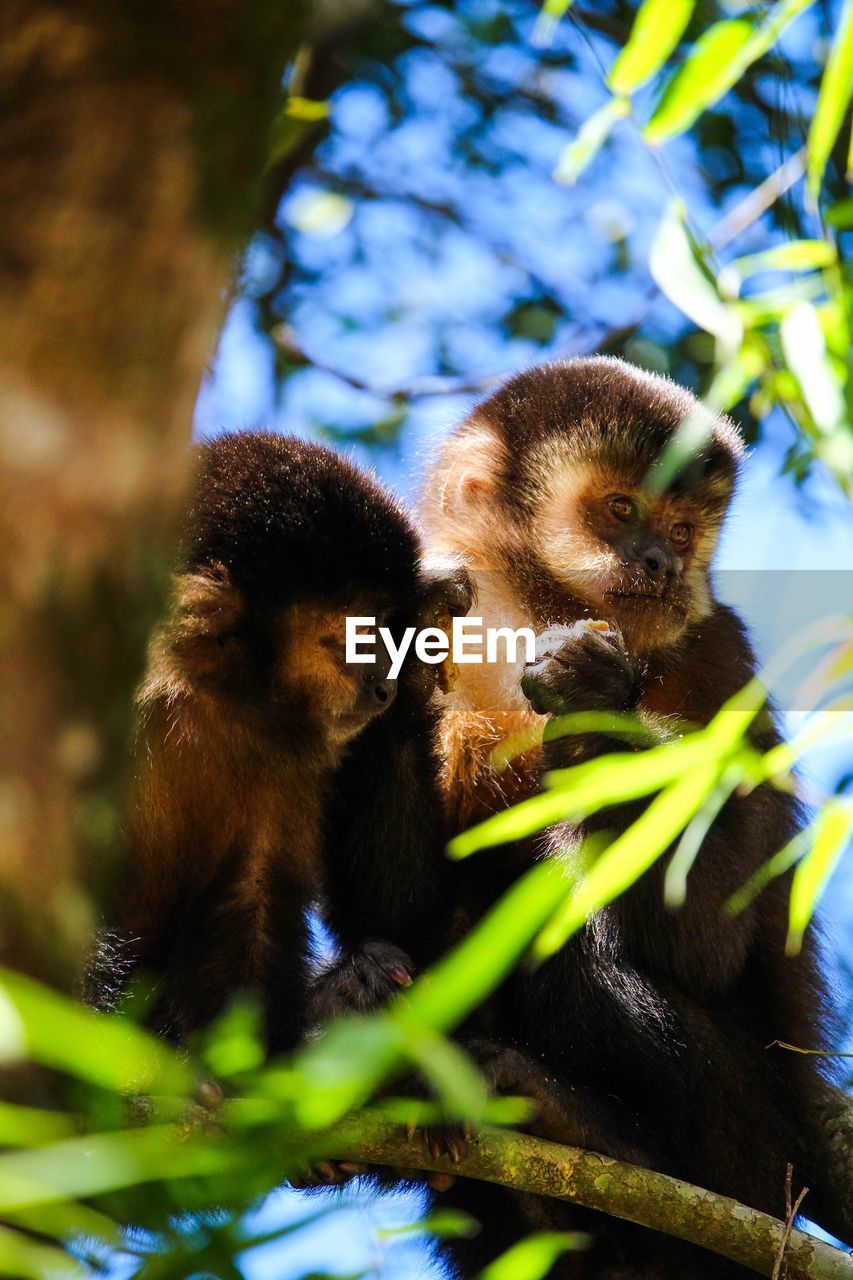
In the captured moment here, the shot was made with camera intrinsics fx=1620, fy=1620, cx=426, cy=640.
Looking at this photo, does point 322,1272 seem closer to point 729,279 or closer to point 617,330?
point 729,279

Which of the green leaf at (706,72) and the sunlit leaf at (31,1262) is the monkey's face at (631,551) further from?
the sunlit leaf at (31,1262)

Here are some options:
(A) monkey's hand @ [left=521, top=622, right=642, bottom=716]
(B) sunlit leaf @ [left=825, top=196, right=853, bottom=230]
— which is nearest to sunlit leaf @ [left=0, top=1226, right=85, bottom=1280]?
(B) sunlit leaf @ [left=825, top=196, right=853, bottom=230]

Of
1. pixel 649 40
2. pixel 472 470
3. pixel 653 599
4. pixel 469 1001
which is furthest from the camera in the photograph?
pixel 472 470

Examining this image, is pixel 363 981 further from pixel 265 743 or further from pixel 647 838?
pixel 647 838

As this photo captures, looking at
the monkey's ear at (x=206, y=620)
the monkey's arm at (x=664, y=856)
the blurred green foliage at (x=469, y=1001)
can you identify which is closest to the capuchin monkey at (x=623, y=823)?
the monkey's arm at (x=664, y=856)

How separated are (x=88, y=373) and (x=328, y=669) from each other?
2809mm

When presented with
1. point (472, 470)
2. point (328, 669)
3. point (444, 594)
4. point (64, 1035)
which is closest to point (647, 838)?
point (64, 1035)

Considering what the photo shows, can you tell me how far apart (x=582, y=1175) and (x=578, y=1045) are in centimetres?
77

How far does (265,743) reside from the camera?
457cm

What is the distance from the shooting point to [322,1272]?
2.15 m

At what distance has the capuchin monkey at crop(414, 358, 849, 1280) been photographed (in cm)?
459

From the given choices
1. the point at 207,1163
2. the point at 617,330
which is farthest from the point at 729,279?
the point at 617,330

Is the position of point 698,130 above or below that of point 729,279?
above

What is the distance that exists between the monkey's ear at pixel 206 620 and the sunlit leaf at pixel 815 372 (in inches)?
81.0
